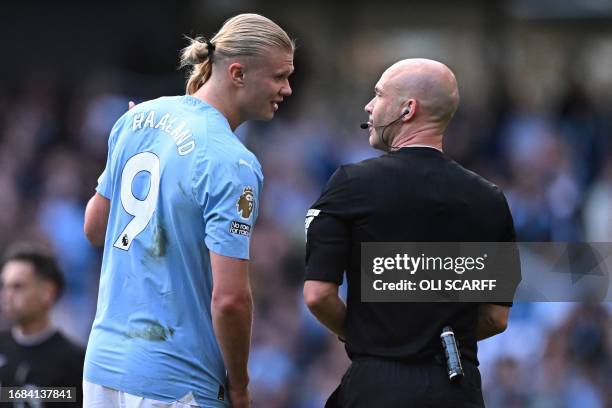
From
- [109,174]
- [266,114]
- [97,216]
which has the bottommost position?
[97,216]

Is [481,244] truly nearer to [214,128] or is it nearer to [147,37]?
[214,128]

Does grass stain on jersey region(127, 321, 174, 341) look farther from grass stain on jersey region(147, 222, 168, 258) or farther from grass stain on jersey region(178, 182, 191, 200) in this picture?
grass stain on jersey region(178, 182, 191, 200)

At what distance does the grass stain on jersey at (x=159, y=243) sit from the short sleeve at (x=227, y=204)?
152 mm

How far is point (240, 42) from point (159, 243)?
0.77 meters


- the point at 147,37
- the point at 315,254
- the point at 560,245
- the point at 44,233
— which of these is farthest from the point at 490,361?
the point at 147,37

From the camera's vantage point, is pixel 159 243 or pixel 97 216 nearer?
pixel 159 243

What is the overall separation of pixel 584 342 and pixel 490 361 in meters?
0.80

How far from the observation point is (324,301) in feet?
12.8

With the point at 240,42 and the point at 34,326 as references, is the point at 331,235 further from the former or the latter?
the point at 34,326

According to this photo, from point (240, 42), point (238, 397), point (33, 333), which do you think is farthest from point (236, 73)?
point (33, 333)

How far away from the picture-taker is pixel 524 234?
9.93 m

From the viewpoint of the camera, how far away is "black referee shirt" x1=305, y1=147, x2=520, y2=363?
386cm

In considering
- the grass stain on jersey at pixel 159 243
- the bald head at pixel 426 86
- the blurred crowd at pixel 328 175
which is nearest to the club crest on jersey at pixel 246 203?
the grass stain on jersey at pixel 159 243

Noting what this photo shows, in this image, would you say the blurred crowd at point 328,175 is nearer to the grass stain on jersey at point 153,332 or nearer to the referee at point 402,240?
the referee at point 402,240
